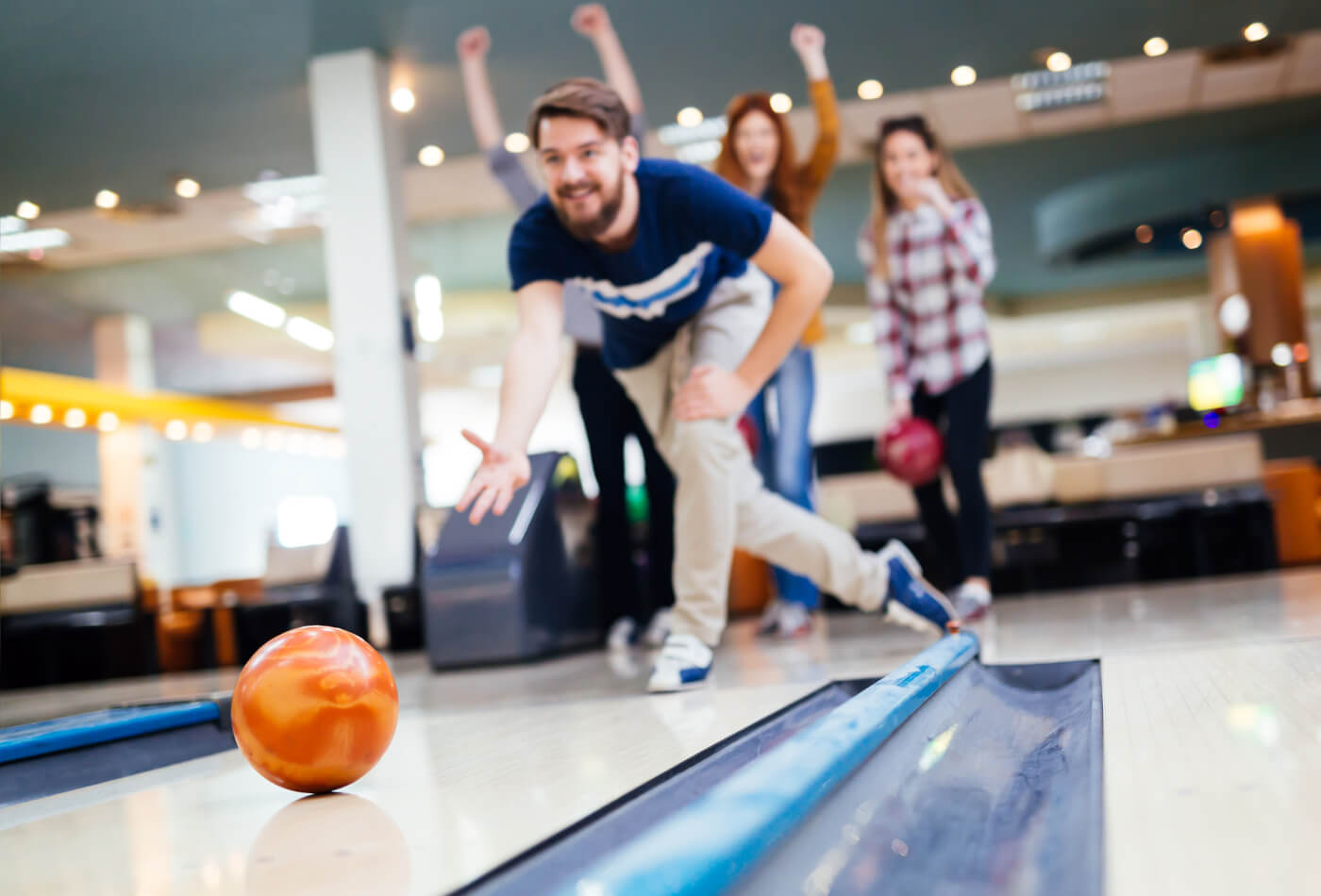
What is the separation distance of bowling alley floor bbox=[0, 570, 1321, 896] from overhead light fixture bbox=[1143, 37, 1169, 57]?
451 cm

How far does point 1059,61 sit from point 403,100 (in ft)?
11.5

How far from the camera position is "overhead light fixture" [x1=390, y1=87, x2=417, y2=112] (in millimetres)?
5980

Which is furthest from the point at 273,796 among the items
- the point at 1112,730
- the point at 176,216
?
the point at 176,216

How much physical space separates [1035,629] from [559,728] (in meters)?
1.44

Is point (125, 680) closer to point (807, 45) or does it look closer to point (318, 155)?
point (318, 155)

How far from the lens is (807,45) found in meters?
3.59

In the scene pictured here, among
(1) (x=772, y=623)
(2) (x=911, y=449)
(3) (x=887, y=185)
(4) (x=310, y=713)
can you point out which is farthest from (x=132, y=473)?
(4) (x=310, y=713)

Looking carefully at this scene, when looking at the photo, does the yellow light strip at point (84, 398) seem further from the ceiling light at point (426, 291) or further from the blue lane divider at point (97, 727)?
the blue lane divider at point (97, 727)

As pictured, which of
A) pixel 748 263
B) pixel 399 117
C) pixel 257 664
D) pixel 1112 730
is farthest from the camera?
pixel 399 117

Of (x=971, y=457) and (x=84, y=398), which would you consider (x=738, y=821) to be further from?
(x=84, y=398)

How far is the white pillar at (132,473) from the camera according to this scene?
37.2 ft

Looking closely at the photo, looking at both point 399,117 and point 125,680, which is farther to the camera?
point 399,117

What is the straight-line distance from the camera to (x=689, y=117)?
6.69 meters

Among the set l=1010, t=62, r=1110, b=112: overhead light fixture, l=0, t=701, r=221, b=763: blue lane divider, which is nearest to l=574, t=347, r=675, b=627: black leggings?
l=0, t=701, r=221, b=763: blue lane divider
